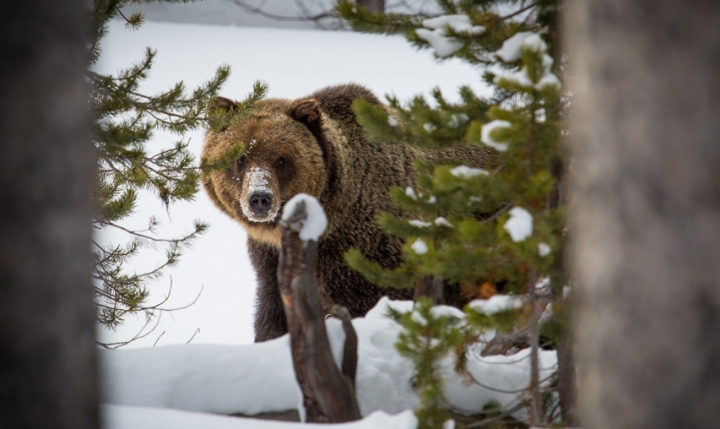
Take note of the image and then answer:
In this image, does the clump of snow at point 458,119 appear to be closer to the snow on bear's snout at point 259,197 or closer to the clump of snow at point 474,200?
the clump of snow at point 474,200

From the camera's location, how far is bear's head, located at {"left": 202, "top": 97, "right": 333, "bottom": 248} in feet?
17.5

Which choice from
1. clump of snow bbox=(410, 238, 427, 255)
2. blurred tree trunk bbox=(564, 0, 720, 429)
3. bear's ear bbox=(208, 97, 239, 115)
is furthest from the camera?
bear's ear bbox=(208, 97, 239, 115)

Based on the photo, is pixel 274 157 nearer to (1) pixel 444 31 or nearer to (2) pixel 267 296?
(2) pixel 267 296

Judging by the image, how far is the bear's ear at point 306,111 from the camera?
546 centimetres

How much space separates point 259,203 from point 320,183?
0.73 meters

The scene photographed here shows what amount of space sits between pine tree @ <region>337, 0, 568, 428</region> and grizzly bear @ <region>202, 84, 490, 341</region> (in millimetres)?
2120

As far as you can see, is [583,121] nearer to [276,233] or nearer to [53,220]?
[53,220]

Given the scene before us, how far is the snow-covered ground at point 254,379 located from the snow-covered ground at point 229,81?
4.71 meters

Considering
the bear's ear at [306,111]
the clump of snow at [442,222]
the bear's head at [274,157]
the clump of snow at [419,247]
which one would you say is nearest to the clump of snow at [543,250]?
the clump of snow at [419,247]

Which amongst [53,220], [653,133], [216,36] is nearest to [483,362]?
[653,133]

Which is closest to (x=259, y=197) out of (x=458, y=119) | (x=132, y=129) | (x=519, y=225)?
(x=132, y=129)

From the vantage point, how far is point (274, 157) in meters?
5.38

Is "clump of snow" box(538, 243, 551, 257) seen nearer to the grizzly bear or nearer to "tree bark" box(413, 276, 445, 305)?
"tree bark" box(413, 276, 445, 305)

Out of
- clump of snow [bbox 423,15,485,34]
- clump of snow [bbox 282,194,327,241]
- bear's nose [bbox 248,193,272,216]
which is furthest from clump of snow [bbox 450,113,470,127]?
bear's nose [bbox 248,193,272,216]
